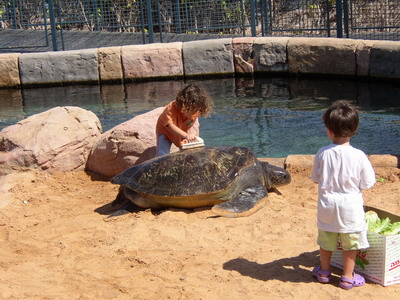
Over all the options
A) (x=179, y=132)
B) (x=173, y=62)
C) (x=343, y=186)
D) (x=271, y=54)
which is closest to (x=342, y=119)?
(x=343, y=186)

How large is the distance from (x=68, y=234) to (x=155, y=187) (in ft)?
2.99

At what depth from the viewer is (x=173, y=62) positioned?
47.0 ft

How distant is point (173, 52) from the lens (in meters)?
14.3

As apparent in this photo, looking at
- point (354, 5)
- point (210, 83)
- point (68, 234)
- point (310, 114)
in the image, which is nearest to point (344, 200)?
point (68, 234)

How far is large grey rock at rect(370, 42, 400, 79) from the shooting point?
12.0m

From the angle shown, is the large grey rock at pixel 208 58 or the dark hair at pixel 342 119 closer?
the dark hair at pixel 342 119

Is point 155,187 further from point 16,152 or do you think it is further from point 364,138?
point 364,138

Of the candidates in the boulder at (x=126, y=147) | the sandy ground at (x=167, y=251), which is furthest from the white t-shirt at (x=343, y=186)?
the boulder at (x=126, y=147)

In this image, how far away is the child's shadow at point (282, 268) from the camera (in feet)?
14.8

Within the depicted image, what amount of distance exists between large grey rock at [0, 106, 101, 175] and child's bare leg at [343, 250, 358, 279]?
442cm

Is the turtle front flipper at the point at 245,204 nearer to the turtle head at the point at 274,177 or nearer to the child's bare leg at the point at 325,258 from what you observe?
the turtle head at the point at 274,177

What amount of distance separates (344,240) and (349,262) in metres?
0.17

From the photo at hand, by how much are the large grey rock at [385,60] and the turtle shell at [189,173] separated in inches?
263

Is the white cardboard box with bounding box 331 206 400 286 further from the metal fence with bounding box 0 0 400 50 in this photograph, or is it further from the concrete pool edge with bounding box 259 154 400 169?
the metal fence with bounding box 0 0 400 50
